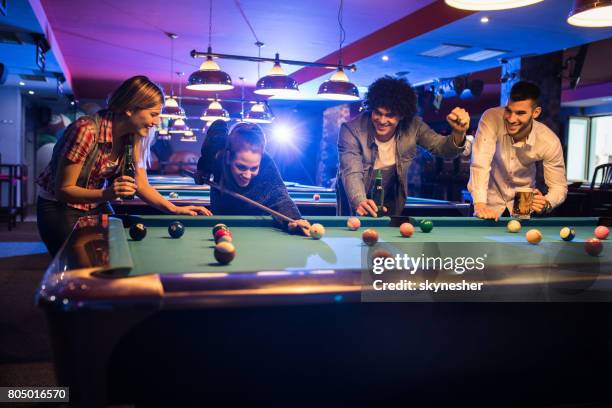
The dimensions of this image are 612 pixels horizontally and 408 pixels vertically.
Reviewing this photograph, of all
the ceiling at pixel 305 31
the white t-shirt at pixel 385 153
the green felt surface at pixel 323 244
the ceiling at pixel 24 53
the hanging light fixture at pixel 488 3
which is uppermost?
the ceiling at pixel 305 31

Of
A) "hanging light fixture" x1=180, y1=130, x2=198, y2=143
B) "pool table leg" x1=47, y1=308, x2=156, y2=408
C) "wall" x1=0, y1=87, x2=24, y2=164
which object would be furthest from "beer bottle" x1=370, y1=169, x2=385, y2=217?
"wall" x1=0, y1=87, x2=24, y2=164

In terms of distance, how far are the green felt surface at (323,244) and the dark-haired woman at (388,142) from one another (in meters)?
0.69

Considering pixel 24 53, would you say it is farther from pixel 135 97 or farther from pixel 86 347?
pixel 86 347

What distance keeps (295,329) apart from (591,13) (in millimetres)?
2217

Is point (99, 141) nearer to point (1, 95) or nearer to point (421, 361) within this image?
point (421, 361)

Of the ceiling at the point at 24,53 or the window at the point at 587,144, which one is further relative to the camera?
the window at the point at 587,144

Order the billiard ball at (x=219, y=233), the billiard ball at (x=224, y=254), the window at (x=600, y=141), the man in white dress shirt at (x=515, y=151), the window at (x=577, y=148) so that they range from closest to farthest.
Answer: the billiard ball at (x=224, y=254) < the billiard ball at (x=219, y=233) < the man in white dress shirt at (x=515, y=151) < the window at (x=600, y=141) < the window at (x=577, y=148)

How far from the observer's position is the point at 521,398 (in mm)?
1668

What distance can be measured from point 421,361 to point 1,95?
1283 centimetres

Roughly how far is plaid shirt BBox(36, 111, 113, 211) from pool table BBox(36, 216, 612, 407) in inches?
27.8

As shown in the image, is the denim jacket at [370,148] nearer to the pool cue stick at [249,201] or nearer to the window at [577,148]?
the pool cue stick at [249,201]

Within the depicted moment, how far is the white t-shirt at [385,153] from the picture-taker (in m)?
3.41

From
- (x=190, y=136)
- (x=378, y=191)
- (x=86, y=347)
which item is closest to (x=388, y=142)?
(x=378, y=191)

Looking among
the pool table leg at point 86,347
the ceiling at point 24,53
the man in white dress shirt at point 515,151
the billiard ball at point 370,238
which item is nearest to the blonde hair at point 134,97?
the billiard ball at point 370,238
